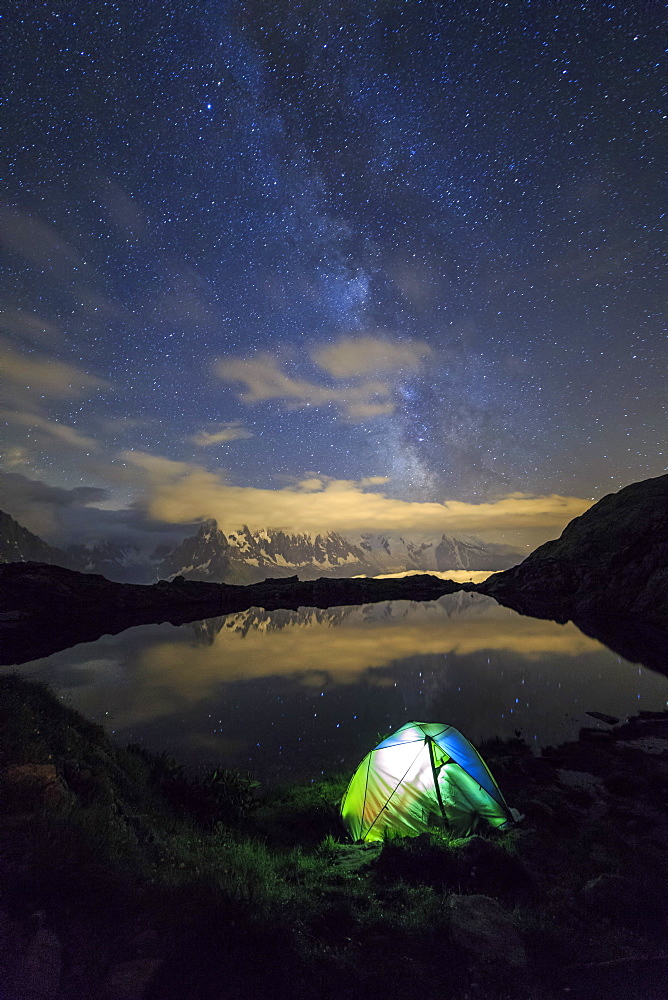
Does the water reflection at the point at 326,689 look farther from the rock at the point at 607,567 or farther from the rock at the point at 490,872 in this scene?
the rock at the point at 607,567

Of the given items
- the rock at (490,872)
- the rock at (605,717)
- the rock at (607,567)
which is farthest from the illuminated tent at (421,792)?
the rock at (607,567)

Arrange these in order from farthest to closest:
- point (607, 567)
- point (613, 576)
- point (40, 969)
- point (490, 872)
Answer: point (607, 567) → point (613, 576) → point (490, 872) → point (40, 969)

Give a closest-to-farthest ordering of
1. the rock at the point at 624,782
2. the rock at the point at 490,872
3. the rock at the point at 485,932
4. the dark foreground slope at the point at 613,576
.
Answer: the rock at the point at 485,932 < the rock at the point at 490,872 < the rock at the point at 624,782 < the dark foreground slope at the point at 613,576

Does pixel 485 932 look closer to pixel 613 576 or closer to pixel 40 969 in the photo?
pixel 40 969

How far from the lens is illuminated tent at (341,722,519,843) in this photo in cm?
1046

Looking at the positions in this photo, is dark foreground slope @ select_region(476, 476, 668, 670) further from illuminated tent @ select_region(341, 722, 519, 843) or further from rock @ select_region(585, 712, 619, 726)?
illuminated tent @ select_region(341, 722, 519, 843)

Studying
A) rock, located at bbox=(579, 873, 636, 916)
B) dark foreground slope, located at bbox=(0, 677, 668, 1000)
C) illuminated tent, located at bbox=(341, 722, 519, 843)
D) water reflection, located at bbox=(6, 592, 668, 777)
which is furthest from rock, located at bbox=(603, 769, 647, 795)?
rock, located at bbox=(579, 873, 636, 916)

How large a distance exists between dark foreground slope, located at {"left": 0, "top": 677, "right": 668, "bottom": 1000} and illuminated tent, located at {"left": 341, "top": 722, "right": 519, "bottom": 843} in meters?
0.65

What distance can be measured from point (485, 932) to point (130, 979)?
184 inches

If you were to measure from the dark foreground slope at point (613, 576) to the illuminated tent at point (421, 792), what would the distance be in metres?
33.4

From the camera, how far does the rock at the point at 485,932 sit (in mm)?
5574

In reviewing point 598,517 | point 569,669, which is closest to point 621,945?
point 569,669

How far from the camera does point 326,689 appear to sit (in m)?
28.2

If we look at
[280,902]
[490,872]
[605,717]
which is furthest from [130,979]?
[605,717]
